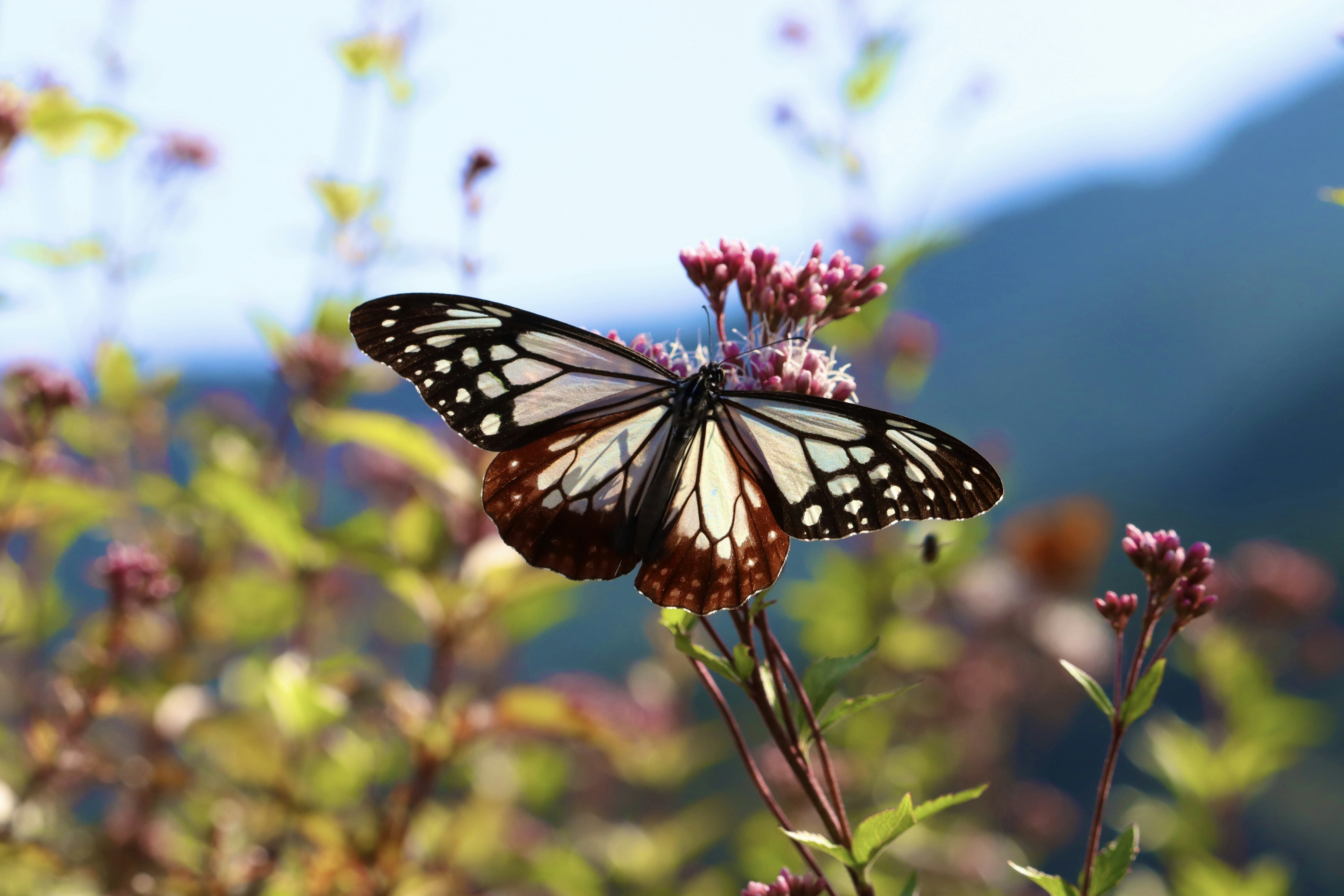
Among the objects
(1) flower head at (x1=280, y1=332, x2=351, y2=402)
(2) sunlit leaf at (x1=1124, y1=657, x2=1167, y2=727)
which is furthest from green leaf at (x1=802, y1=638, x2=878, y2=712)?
(1) flower head at (x1=280, y1=332, x2=351, y2=402)

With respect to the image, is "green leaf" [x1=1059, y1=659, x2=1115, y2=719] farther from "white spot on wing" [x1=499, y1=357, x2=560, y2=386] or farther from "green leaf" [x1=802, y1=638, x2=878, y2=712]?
"white spot on wing" [x1=499, y1=357, x2=560, y2=386]

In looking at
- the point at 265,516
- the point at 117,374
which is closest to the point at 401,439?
the point at 265,516

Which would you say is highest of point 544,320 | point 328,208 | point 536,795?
point 328,208

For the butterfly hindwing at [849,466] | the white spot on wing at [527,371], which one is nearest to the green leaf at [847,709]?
the butterfly hindwing at [849,466]

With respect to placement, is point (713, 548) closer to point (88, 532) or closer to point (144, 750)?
point (144, 750)

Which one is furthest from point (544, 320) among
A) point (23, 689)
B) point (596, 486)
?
point (23, 689)

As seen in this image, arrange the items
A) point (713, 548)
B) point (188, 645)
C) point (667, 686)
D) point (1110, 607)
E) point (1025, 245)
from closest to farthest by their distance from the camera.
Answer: point (1110, 607), point (713, 548), point (188, 645), point (667, 686), point (1025, 245)
